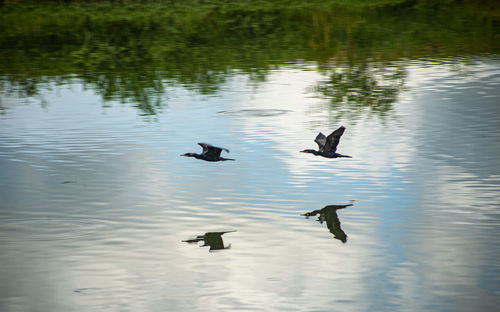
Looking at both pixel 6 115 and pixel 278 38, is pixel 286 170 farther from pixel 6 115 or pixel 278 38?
pixel 278 38

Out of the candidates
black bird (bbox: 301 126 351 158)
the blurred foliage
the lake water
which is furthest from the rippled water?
the blurred foliage

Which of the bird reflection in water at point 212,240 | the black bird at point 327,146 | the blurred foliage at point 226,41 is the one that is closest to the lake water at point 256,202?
the bird reflection in water at point 212,240

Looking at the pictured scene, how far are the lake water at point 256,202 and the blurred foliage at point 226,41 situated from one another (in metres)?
1.53

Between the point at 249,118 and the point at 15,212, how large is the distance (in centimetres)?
585

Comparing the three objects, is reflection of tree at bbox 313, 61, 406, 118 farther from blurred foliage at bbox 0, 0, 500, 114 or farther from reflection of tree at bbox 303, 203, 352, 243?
reflection of tree at bbox 303, 203, 352, 243

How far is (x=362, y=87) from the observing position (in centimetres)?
1842

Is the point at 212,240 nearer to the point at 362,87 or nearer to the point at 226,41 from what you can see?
the point at 362,87

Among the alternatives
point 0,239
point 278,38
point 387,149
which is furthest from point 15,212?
point 278,38

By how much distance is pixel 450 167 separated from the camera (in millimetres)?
11891

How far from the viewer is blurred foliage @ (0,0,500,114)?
1977cm

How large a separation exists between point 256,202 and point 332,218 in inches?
46.6

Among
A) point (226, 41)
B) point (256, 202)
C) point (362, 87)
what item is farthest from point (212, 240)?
point (226, 41)

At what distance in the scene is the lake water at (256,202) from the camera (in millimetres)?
7926

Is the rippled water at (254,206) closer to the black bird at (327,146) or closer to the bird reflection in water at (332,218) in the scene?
the bird reflection in water at (332,218)
